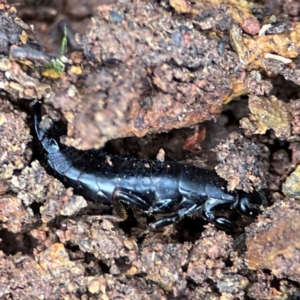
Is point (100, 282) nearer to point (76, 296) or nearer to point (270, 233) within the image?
Result: point (76, 296)

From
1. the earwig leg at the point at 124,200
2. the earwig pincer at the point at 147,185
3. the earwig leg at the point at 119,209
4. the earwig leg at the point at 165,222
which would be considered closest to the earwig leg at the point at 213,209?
the earwig pincer at the point at 147,185

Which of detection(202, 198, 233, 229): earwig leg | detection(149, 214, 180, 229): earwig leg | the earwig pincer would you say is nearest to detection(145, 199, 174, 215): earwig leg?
the earwig pincer

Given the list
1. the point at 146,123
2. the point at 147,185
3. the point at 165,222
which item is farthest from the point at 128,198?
the point at 146,123

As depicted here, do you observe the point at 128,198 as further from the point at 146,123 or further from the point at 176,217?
the point at 146,123

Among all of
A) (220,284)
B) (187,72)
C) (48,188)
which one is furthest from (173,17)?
(220,284)

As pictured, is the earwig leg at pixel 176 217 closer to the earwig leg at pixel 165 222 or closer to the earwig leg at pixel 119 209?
the earwig leg at pixel 165 222

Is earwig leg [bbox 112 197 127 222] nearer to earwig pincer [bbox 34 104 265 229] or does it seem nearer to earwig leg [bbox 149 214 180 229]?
earwig pincer [bbox 34 104 265 229]
